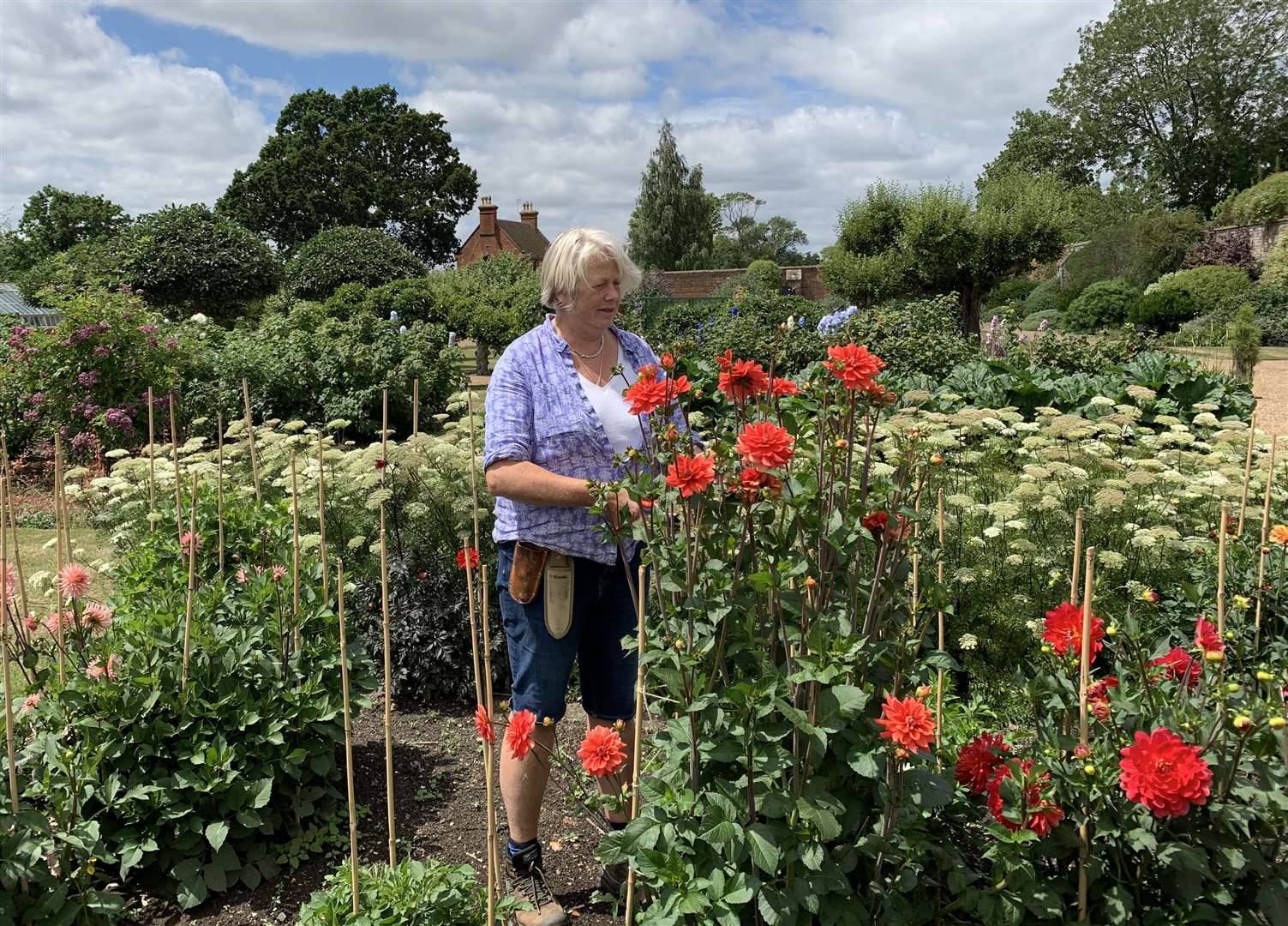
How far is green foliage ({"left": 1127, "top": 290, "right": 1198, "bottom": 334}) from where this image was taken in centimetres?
1859

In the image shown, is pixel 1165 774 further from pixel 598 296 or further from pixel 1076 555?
pixel 598 296

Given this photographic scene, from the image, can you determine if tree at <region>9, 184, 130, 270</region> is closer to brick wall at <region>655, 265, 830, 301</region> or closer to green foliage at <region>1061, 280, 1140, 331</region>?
brick wall at <region>655, 265, 830, 301</region>

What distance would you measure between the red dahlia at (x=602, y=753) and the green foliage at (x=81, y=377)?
738cm

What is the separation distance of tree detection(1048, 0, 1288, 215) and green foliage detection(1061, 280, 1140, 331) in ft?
64.5

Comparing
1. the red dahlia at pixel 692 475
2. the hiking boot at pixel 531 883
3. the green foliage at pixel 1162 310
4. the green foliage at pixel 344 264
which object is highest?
the green foliage at pixel 344 264

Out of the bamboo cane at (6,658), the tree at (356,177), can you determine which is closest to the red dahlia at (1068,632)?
the bamboo cane at (6,658)

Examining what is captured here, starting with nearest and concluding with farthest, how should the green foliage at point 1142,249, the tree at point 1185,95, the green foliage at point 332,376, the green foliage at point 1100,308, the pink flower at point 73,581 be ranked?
the pink flower at point 73,581, the green foliage at point 332,376, the green foliage at point 1100,308, the green foliage at point 1142,249, the tree at point 1185,95

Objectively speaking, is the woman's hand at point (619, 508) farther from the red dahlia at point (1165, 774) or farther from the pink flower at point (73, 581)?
the pink flower at point (73, 581)

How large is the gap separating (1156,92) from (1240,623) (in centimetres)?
4432

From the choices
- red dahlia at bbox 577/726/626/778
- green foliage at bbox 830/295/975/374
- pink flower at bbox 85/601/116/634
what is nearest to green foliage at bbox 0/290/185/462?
pink flower at bbox 85/601/116/634

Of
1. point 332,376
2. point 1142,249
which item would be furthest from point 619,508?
point 1142,249

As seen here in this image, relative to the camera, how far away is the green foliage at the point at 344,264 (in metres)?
18.8

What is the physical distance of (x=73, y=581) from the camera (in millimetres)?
2488

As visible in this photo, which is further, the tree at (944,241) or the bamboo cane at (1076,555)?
the tree at (944,241)
